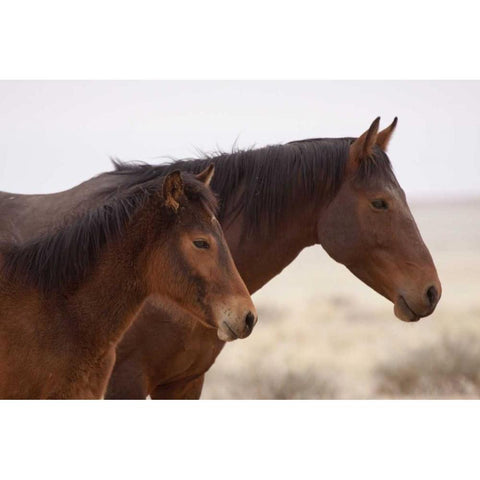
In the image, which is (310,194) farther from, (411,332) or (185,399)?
(411,332)

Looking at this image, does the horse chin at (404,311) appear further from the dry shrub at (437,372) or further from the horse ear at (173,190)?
the dry shrub at (437,372)

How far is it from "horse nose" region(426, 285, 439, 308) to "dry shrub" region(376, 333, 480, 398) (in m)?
1.76

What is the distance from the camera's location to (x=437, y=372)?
564cm

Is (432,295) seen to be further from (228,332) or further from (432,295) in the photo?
(228,332)

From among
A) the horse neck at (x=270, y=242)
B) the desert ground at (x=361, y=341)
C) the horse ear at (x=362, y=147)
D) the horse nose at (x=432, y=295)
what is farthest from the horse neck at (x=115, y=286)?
the desert ground at (x=361, y=341)

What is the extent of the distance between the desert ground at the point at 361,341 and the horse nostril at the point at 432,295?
1559 millimetres

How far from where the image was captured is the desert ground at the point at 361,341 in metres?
5.58

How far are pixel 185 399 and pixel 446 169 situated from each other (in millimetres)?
2363

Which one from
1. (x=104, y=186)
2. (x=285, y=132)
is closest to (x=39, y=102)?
(x=104, y=186)

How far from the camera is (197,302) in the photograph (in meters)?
3.38

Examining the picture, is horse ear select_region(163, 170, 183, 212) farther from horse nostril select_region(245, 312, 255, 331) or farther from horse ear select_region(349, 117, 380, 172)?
horse ear select_region(349, 117, 380, 172)

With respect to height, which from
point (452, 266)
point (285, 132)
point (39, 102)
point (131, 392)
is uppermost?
point (39, 102)

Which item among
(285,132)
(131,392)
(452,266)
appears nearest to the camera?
(131,392)

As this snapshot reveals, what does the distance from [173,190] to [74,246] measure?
0.48 m
